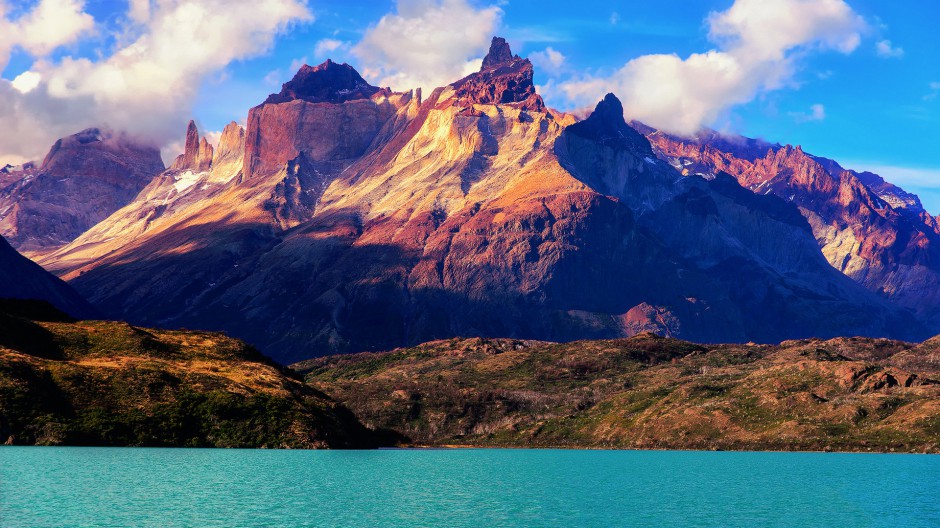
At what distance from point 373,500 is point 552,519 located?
98.5 feet

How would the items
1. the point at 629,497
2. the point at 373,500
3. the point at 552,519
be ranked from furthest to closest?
the point at 629,497
the point at 373,500
the point at 552,519

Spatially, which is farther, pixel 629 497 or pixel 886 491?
pixel 886 491

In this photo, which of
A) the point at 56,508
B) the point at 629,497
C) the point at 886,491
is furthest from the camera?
the point at 886,491

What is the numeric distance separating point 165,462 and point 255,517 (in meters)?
70.2

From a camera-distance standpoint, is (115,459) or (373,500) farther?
(115,459)

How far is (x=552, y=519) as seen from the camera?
468ft

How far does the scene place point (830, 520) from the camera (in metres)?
149

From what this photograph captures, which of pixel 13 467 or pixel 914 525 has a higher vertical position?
pixel 13 467

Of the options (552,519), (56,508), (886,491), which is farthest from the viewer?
(886,491)

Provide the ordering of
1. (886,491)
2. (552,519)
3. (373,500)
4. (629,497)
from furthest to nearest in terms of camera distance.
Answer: (886,491), (629,497), (373,500), (552,519)

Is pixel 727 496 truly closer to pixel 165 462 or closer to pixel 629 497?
pixel 629 497

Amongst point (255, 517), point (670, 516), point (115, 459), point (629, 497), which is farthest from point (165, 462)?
point (670, 516)

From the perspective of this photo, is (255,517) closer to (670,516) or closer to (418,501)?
(418,501)

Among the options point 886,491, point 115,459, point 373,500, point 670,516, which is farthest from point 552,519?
point 115,459
